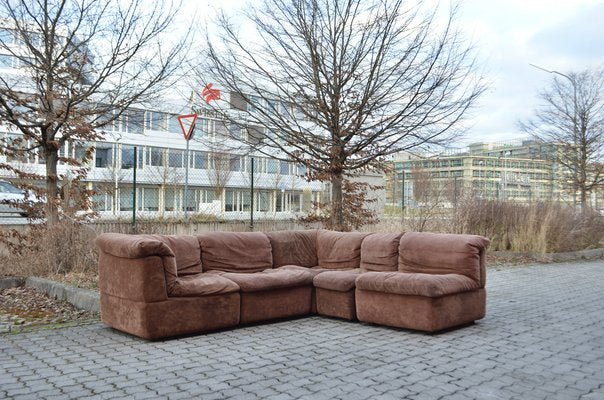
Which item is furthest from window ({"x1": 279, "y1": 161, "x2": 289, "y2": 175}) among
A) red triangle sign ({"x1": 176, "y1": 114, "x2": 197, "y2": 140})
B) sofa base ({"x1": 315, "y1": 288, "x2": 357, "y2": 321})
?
sofa base ({"x1": 315, "y1": 288, "x2": 357, "y2": 321})

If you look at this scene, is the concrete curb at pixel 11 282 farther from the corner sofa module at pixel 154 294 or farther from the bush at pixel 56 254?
the corner sofa module at pixel 154 294

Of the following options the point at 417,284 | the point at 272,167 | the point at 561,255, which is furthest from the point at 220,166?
the point at 417,284

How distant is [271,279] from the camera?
242 inches

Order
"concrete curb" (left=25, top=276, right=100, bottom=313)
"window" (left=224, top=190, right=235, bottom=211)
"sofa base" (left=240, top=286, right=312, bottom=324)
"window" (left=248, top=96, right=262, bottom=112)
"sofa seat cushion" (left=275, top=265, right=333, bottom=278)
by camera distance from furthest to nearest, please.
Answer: "window" (left=224, top=190, right=235, bottom=211) → "window" (left=248, top=96, right=262, bottom=112) → "sofa seat cushion" (left=275, top=265, right=333, bottom=278) → "concrete curb" (left=25, top=276, right=100, bottom=313) → "sofa base" (left=240, top=286, right=312, bottom=324)

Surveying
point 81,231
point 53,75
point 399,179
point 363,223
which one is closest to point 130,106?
point 53,75

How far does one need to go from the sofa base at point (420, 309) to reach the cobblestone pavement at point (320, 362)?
12 centimetres

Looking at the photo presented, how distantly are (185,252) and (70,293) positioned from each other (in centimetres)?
180

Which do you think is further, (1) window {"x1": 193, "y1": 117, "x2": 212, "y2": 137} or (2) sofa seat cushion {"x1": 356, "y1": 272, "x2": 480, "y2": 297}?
(1) window {"x1": 193, "y1": 117, "x2": 212, "y2": 137}

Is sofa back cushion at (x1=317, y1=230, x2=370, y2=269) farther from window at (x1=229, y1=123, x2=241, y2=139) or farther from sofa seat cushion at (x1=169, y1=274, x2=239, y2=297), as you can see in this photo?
window at (x1=229, y1=123, x2=241, y2=139)

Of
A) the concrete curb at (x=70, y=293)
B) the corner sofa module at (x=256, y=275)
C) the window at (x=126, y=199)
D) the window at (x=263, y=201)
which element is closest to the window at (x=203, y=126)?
the window at (x=126, y=199)

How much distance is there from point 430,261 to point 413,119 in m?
4.21

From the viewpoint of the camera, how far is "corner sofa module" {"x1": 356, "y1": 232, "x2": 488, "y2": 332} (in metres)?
5.54

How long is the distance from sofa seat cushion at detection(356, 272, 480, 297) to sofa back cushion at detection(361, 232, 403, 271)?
70 cm

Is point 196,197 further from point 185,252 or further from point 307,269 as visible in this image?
point 185,252
